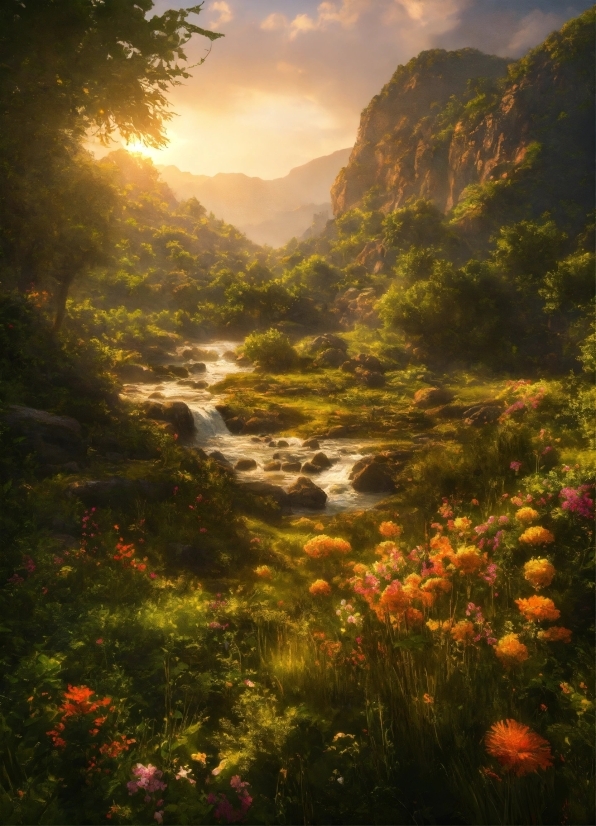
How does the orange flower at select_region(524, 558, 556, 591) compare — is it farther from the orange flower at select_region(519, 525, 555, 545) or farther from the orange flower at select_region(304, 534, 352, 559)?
the orange flower at select_region(304, 534, 352, 559)

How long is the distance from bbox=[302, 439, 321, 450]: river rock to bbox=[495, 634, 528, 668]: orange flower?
42.9ft

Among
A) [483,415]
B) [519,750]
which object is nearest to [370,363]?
[483,415]

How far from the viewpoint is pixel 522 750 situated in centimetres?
221

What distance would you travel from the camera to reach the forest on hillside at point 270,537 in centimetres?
246

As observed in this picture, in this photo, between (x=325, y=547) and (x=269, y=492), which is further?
(x=269, y=492)

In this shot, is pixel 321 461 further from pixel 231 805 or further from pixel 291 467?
pixel 231 805

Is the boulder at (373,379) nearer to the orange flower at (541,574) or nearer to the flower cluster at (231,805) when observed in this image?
the orange flower at (541,574)

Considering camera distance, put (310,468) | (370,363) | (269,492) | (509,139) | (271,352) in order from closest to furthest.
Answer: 1. (269,492)
2. (310,468)
3. (370,363)
4. (271,352)
5. (509,139)

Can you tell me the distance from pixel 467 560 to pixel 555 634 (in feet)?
2.63

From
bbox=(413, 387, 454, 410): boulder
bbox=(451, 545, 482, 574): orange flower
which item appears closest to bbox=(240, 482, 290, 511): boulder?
bbox=(451, 545, 482, 574): orange flower

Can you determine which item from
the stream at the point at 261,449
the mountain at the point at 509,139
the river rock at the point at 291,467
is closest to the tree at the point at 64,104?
the stream at the point at 261,449

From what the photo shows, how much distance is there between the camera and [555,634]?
333 cm

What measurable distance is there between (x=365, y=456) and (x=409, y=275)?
21978mm

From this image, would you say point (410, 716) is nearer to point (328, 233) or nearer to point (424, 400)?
point (424, 400)
